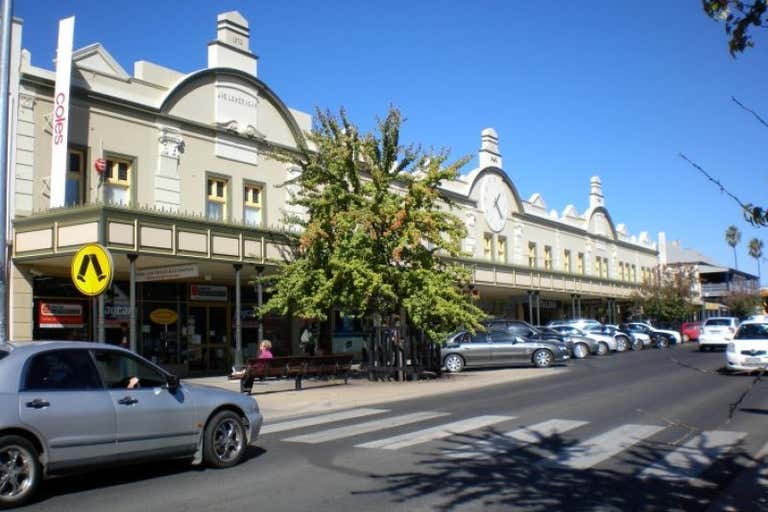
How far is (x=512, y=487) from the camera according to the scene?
757 cm

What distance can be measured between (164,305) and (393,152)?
332 inches

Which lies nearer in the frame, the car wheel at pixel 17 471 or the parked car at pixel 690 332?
the car wheel at pixel 17 471

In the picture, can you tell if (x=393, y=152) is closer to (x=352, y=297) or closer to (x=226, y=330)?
(x=352, y=297)

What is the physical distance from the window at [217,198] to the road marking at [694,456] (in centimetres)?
1654

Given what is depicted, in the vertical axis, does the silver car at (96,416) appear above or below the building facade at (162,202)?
below

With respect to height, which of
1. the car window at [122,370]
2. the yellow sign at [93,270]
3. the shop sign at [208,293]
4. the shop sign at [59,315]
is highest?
the shop sign at [208,293]

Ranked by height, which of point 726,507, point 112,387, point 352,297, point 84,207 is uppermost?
point 84,207

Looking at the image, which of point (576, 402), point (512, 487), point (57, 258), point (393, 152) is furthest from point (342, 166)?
point (512, 487)

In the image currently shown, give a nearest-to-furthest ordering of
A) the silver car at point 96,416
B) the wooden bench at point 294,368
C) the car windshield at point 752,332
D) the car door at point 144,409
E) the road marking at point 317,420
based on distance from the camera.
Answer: the silver car at point 96,416
the car door at point 144,409
the road marking at point 317,420
the wooden bench at point 294,368
the car windshield at point 752,332

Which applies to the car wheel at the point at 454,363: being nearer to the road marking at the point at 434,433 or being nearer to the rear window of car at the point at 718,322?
the road marking at the point at 434,433

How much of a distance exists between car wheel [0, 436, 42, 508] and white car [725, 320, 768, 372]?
17.3m

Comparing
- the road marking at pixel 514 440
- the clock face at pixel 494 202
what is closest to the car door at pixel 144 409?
the road marking at pixel 514 440

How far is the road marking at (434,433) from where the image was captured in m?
10.2

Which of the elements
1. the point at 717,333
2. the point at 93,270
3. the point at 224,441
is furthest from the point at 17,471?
the point at 717,333
